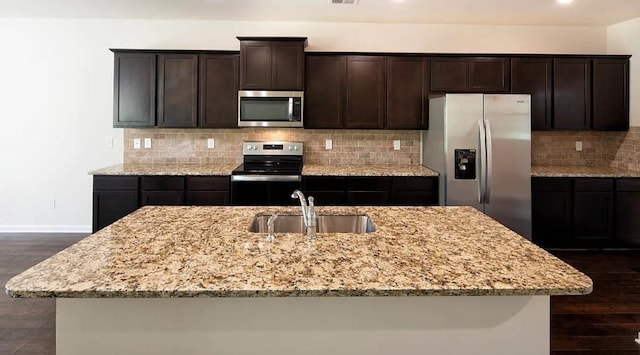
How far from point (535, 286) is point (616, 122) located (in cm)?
452

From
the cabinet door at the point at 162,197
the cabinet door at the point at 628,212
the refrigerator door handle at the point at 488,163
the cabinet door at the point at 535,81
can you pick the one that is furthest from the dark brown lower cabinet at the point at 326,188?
the cabinet door at the point at 628,212

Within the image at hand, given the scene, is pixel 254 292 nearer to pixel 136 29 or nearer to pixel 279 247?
pixel 279 247

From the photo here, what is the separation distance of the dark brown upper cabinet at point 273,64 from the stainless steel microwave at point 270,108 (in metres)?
0.08

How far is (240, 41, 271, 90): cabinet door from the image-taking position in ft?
14.9

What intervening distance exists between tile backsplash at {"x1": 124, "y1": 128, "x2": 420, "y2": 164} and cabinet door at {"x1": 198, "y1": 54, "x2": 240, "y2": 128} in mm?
377

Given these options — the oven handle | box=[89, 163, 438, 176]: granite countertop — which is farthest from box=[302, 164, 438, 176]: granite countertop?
the oven handle

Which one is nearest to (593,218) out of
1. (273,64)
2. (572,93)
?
(572,93)

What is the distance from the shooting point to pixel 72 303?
137 centimetres

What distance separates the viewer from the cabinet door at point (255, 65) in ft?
14.9

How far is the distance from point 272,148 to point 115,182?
65.4 inches

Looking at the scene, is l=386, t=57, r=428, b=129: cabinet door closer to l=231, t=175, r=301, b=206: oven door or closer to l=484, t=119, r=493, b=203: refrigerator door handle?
l=484, t=119, r=493, b=203: refrigerator door handle

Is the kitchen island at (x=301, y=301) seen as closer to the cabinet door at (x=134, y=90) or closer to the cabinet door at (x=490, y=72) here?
the cabinet door at (x=134, y=90)

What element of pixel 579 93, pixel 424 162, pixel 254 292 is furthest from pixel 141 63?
pixel 579 93

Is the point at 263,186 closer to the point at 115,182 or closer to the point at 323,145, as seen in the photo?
the point at 323,145
